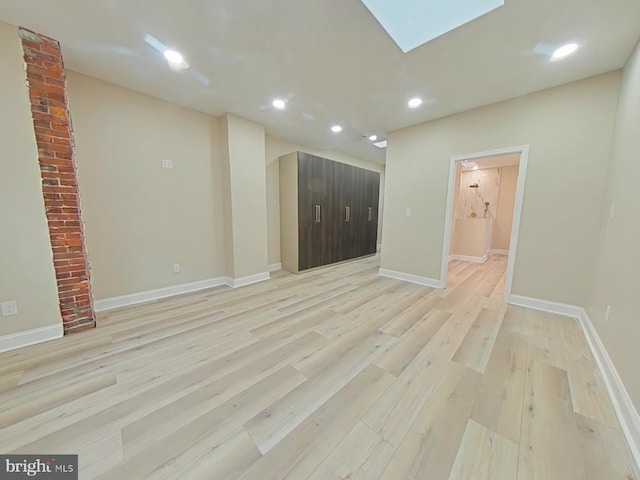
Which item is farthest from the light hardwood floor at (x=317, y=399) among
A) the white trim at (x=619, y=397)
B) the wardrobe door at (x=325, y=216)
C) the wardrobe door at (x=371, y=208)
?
the wardrobe door at (x=371, y=208)

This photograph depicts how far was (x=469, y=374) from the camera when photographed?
1667 millimetres

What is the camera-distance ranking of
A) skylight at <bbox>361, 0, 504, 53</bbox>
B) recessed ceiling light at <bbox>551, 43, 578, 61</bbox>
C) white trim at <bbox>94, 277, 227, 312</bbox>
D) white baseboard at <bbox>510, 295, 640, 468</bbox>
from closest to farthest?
white baseboard at <bbox>510, 295, 640, 468</bbox>
skylight at <bbox>361, 0, 504, 53</bbox>
recessed ceiling light at <bbox>551, 43, 578, 61</bbox>
white trim at <bbox>94, 277, 227, 312</bbox>

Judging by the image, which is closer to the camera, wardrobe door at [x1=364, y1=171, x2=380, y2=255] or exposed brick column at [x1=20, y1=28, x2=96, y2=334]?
exposed brick column at [x1=20, y1=28, x2=96, y2=334]

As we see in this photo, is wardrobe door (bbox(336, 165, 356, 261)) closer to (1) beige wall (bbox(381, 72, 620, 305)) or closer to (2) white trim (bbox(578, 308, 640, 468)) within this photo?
(1) beige wall (bbox(381, 72, 620, 305))

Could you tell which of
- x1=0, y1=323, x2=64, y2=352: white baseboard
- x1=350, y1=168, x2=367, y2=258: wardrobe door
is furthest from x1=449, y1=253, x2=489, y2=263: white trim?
x1=0, y1=323, x2=64, y2=352: white baseboard

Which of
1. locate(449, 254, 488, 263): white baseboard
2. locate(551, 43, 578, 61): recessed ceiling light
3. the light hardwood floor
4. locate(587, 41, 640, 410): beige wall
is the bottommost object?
the light hardwood floor

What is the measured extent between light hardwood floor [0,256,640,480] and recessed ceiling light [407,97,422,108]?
8.81 ft

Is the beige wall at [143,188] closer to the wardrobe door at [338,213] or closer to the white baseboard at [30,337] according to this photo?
the white baseboard at [30,337]

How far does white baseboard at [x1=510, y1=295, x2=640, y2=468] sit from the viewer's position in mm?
1188

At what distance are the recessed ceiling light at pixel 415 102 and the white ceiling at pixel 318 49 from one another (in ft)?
0.26

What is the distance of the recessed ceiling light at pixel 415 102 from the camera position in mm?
2879

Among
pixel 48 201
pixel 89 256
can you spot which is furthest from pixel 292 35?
pixel 89 256

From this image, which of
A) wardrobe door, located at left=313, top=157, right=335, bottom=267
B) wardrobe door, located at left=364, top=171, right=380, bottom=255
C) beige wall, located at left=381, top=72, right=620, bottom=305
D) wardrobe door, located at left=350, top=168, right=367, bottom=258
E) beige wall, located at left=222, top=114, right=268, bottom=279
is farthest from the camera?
wardrobe door, located at left=364, top=171, right=380, bottom=255

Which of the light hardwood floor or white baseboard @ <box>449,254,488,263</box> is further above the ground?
white baseboard @ <box>449,254,488,263</box>
